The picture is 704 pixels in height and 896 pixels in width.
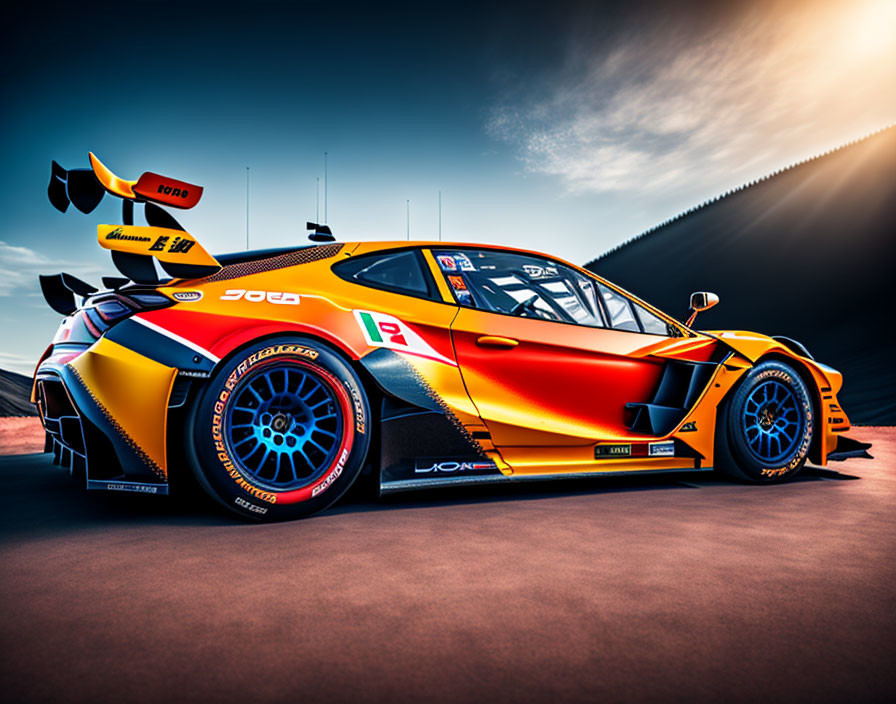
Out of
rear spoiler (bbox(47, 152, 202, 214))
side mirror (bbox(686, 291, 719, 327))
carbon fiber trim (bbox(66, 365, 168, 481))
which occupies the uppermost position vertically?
rear spoiler (bbox(47, 152, 202, 214))

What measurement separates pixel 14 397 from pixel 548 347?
9009 mm

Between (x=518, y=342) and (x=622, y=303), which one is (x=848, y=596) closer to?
(x=518, y=342)

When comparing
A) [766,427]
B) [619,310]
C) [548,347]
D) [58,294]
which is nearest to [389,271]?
[548,347]

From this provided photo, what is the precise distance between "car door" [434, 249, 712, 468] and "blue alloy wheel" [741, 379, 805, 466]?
0.65m

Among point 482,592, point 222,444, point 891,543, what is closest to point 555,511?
point 482,592

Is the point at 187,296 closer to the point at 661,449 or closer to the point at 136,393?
the point at 136,393

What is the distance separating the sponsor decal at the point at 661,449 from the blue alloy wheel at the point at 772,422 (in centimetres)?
57

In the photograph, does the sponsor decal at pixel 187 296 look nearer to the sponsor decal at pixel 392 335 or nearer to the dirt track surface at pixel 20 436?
the sponsor decal at pixel 392 335

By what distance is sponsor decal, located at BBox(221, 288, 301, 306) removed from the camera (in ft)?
8.40

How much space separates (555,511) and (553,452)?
35 centimetres

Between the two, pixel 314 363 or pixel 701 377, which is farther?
pixel 701 377

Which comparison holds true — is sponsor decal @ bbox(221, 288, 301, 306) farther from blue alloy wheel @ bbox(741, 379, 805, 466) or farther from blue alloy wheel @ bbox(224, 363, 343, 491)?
blue alloy wheel @ bbox(741, 379, 805, 466)

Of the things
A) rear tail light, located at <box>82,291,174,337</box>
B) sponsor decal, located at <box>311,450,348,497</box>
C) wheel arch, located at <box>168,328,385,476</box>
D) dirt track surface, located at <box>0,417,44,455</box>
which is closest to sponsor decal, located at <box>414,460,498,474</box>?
wheel arch, located at <box>168,328,385,476</box>

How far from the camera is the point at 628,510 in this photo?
282 centimetres
